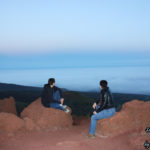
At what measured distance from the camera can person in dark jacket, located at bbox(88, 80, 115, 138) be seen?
7.50 metres

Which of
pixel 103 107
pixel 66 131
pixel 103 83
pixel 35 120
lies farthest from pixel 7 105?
pixel 103 83

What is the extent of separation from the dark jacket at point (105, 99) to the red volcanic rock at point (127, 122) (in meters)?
0.59

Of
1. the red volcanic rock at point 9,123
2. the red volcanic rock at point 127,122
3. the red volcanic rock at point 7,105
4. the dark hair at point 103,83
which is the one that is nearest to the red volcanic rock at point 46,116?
the red volcanic rock at point 9,123

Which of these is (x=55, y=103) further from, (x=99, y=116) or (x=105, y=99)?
(x=105, y=99)

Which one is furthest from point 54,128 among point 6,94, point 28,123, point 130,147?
point 6,94

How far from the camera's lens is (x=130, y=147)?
6.55 m

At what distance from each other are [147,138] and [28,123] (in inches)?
172

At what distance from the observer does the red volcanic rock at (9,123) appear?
8.28 meters

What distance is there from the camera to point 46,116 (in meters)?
9.20

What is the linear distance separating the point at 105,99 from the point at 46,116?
2.89 m

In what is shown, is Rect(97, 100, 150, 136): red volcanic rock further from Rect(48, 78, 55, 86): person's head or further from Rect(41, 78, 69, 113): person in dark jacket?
Rect(48, 78, 55, 86): person's head

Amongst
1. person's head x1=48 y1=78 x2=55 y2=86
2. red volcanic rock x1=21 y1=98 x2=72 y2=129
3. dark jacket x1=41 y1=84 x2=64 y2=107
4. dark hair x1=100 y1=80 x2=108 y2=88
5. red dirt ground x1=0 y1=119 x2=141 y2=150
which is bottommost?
red dirt ground x1=0 y1=119 x2=141 y2=150

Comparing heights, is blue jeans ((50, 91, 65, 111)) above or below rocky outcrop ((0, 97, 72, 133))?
above

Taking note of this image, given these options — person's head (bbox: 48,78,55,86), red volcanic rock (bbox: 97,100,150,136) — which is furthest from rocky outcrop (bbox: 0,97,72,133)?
red volcanic rock (bbox: 97,100,150,136)
